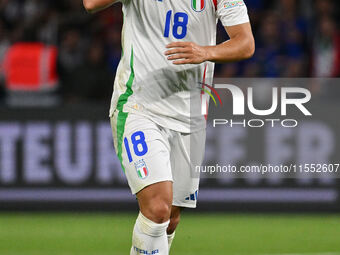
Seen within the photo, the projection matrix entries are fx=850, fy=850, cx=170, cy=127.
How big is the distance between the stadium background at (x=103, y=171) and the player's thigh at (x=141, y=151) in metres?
2.40

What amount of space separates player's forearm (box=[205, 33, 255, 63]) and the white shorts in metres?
0.67

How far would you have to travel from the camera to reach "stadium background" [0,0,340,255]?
848 centimetres

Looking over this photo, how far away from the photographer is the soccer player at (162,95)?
523cm

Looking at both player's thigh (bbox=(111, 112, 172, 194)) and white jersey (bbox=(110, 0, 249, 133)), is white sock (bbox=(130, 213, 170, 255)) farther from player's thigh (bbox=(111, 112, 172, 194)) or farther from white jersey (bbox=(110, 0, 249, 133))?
white jersey (bbox=(110, 0, 249, 133))

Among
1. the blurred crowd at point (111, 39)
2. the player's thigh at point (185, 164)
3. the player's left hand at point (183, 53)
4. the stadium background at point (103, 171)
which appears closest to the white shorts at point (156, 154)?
the player's thigh at point (185, 164)

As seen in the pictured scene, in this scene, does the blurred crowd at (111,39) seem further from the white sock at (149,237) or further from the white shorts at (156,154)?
the white sock at (149,237)

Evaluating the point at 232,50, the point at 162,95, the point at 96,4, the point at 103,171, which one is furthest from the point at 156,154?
the point at 103,171

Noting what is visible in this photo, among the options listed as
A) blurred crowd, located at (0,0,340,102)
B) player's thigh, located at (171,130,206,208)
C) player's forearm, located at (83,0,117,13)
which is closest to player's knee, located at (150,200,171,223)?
player's thigh, located at (171,130,206,208)

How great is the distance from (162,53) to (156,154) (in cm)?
67

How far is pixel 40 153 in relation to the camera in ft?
32.6

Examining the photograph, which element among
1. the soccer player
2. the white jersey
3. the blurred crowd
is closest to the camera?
the soccer player

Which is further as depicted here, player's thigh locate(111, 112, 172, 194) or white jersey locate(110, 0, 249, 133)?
white jersey locate(110, 0, 249, 133)

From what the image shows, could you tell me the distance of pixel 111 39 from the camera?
12016 millimetres

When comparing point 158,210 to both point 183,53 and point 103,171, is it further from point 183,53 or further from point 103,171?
point 103,171
